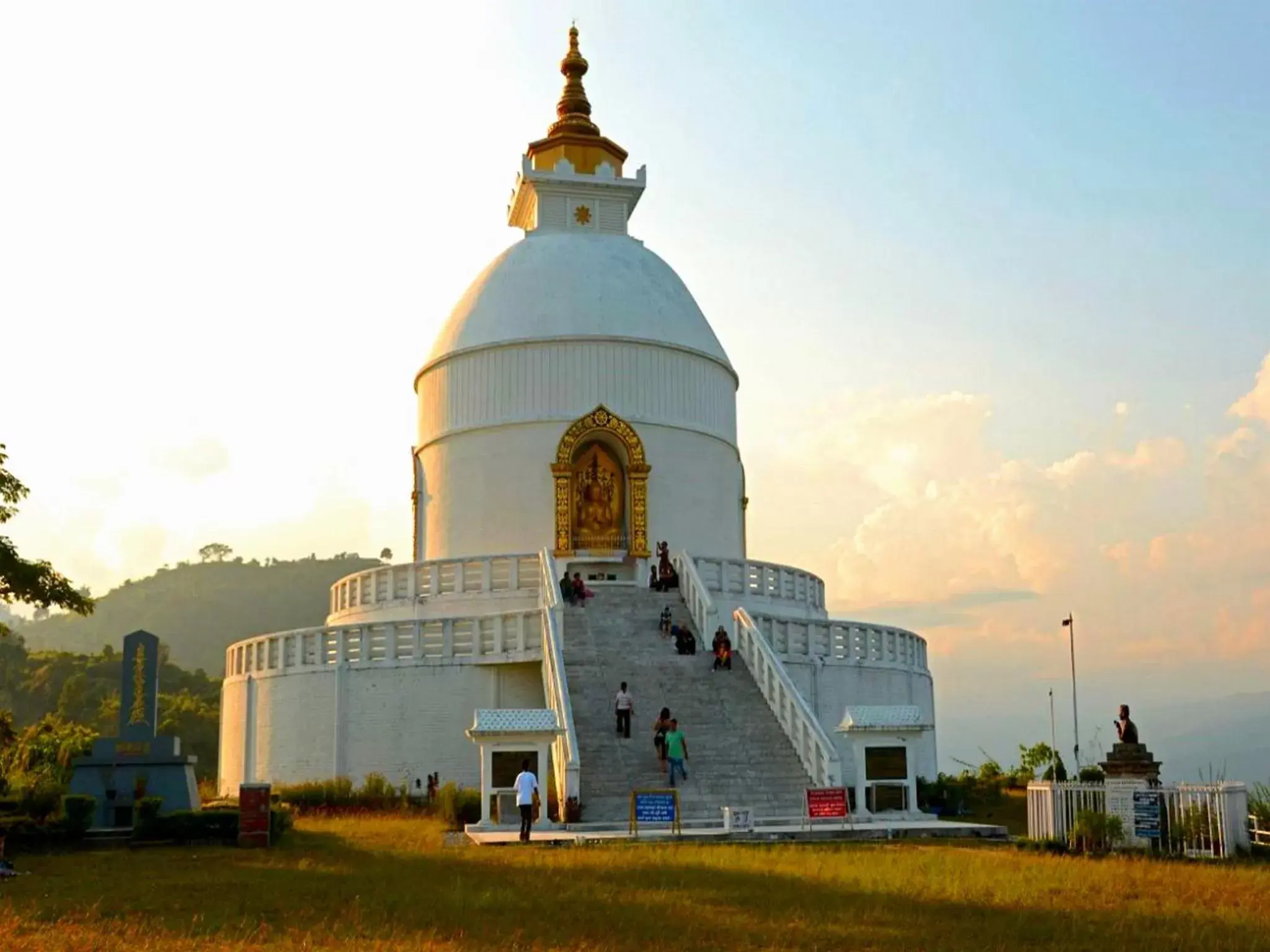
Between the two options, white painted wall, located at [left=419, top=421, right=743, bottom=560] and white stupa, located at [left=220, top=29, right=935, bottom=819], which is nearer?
white stupa, located at [left=220, top=29, right=935, bottom=819]

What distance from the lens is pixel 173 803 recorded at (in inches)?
803

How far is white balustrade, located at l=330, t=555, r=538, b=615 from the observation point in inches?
1091

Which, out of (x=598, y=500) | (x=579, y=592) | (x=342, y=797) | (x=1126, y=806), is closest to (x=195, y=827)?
(x=342, y=797)

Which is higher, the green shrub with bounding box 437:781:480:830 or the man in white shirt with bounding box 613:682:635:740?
the man in white shirt with bounding box 613:682:635:740

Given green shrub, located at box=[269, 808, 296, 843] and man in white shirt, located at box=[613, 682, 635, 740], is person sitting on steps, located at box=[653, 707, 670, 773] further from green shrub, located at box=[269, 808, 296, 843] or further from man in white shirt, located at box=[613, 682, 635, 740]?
green shrub, located at box=[269, 808, 296, 843]

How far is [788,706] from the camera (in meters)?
21.7

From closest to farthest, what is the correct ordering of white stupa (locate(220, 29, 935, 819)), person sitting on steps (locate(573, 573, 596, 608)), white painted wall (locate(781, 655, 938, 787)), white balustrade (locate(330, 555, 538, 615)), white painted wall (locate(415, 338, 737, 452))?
white stupa (locate(220, 29, 935, 819)), white painted wall (locate(781, 655, 938, 787)), person sitting on steps (locate(573, 573, 596, 608)), white balustrade (locate(330, 555, 538, 615)), white painted wall (locate(415, 338, 737, 452))

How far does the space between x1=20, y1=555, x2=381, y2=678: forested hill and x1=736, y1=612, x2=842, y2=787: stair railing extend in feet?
276

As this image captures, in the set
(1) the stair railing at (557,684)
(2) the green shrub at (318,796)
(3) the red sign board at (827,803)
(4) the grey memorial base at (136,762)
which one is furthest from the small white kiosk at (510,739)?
(2) the green shrub at (318,796)

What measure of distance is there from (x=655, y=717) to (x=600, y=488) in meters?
9.81

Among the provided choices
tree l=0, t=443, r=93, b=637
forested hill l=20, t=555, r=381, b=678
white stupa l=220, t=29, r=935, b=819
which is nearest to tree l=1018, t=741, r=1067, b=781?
white stupa l=220, t=29, r=935, b=819

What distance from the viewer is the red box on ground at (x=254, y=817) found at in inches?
677

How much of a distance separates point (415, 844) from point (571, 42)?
2709 centimetres

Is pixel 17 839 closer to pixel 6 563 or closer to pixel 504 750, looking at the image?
pixel 6 563
